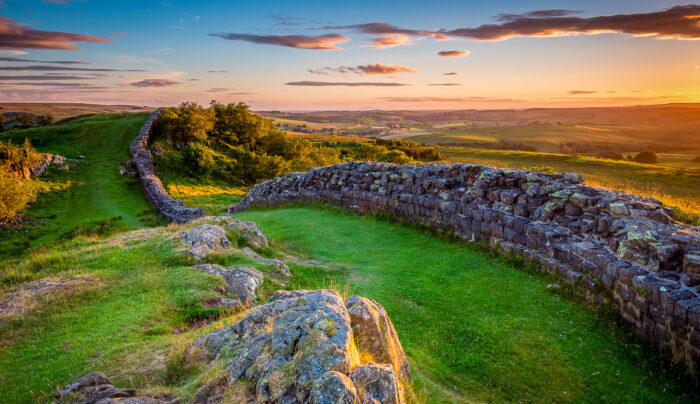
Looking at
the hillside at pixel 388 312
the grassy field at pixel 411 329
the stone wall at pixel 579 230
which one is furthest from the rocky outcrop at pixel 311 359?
the stone wall at pixel 579 230

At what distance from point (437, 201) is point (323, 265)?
497cm

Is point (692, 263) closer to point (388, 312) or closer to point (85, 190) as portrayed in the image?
point (388, 312)

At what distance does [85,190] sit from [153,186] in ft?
17.5

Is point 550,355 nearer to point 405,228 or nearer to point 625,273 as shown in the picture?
point 625,273

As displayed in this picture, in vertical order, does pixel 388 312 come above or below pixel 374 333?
below

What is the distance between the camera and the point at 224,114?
48156 mm

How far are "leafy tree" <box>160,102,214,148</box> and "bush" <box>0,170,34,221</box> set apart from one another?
17100mm

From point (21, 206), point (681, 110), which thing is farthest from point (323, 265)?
point (681, 110)

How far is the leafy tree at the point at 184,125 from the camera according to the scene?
3975 centimetres

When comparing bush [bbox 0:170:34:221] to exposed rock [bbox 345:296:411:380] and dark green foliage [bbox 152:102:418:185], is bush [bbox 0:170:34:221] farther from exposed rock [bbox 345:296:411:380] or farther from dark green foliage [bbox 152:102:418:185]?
exposed rock [bbox 345:296:411:380]

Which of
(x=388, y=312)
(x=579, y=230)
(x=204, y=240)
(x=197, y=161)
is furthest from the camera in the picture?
(x=197, y=161)

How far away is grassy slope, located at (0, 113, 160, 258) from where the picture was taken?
20781mm

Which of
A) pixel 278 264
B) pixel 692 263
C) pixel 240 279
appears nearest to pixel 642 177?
pixel 692 263

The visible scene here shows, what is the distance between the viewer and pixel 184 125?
132 ft
